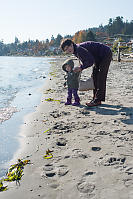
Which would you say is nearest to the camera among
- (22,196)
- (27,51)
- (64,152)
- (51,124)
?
(22,196)

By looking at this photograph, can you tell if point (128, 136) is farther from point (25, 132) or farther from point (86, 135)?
point (25, 132)

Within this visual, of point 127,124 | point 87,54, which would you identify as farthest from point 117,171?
point 87,54

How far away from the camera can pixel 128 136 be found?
121 inches

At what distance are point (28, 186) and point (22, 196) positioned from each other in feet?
0.51

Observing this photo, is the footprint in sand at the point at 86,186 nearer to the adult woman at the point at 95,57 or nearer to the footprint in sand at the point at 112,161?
the footprint in sand at the point at 112,161

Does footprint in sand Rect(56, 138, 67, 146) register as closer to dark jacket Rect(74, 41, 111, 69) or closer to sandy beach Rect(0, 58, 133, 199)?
sandy beach Rect(0, 58, 133, 199)

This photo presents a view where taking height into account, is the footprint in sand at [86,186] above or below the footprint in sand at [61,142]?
below

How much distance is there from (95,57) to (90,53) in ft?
0.83

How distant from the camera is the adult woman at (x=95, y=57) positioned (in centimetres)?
441

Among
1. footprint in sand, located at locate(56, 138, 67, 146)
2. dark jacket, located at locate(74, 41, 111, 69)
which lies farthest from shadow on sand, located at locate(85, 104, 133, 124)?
footprint in sand, located at locate(56, 138, 67, 146)

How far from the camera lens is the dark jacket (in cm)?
440

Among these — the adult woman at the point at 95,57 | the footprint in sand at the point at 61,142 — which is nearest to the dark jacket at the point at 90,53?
the adult woman at the point at 95,57

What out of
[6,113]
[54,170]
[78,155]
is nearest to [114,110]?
[78,155]

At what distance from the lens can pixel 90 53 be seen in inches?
179
